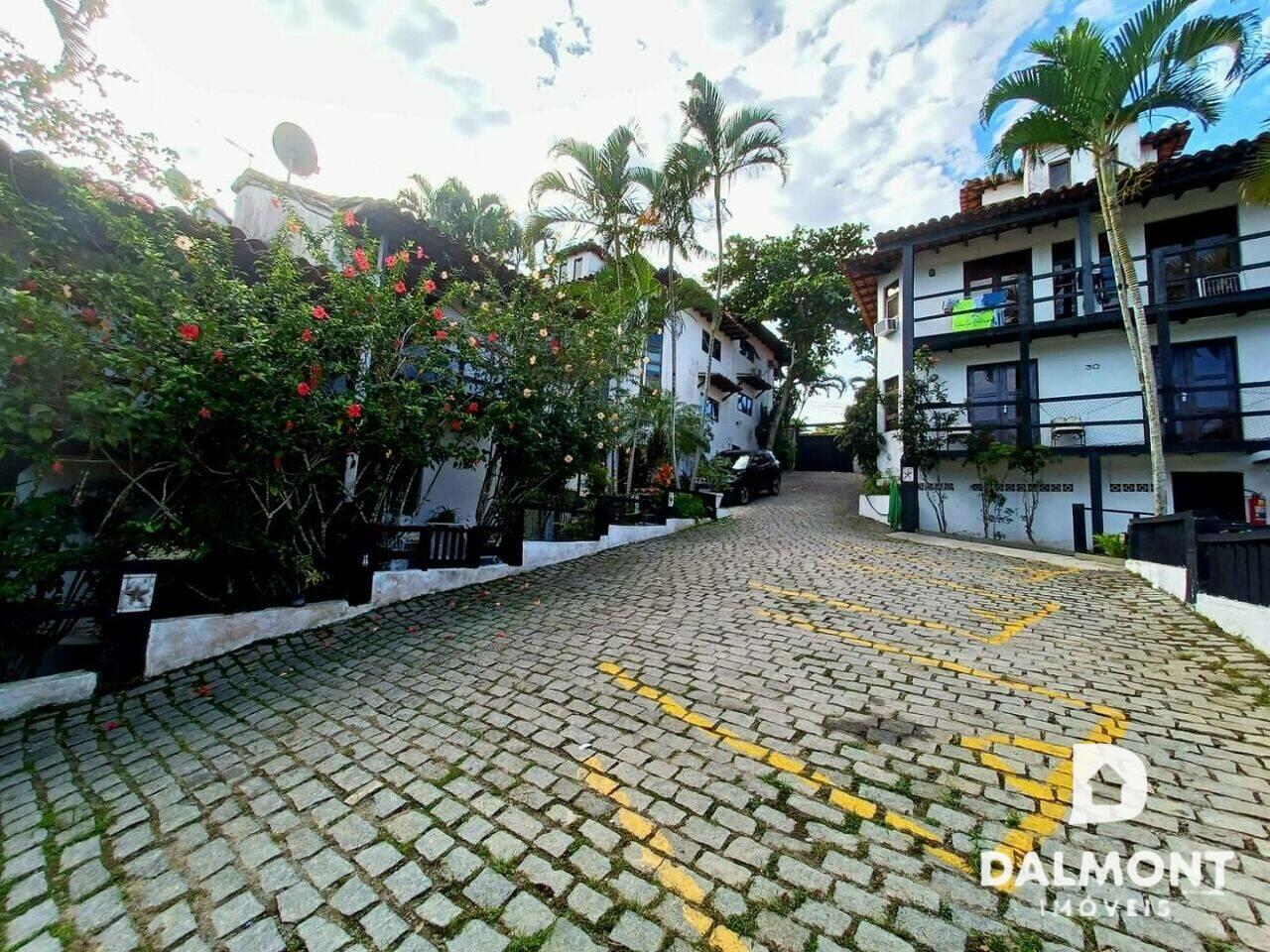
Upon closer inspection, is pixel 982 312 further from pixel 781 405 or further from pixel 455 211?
pixel 455 211

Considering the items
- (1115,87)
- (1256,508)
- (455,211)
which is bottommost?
(1256,508)

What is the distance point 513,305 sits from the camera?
23.5ft

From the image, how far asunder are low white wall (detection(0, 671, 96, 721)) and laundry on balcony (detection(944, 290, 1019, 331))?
16.1m

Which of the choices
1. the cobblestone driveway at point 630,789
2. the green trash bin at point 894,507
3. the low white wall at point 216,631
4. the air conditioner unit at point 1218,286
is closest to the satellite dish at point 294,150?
the low white wall at point 216,631

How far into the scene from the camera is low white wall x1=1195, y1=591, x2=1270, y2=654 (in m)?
4.26

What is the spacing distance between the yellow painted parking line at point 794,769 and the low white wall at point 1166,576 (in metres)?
6.17

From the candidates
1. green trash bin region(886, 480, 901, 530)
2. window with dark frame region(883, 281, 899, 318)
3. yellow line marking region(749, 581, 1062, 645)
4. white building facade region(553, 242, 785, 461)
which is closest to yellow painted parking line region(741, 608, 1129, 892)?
yellow line marking region(749, 581, 1062, 645)

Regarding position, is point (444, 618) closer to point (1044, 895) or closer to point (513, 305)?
point (513, 305)

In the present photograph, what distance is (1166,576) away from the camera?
250 inches

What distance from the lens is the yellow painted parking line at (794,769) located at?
2.32 m

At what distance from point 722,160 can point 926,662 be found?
36.9 ft

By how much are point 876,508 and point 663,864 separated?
46.2ft

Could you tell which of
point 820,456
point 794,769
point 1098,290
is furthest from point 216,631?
point 820,456

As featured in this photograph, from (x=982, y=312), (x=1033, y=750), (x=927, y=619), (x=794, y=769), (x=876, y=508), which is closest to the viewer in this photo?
(x=794, y=769)
